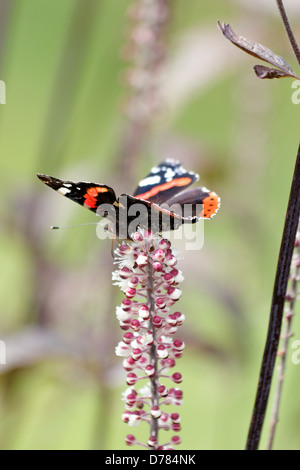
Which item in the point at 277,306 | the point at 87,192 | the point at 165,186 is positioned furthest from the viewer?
the point at 165,186

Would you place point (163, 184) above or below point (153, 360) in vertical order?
above

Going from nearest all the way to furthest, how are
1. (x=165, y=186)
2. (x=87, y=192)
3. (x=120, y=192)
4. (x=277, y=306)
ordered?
(x=277, y=306), (x=87, y=192), (x=165, y=186), (x=120, y=192)

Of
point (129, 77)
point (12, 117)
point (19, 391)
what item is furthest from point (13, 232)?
point (12, 117)

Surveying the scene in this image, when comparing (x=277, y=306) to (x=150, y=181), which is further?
(x=150, y=181)

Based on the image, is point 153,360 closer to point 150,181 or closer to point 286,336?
point 286,336

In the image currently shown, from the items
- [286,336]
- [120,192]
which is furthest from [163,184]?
[120,192]

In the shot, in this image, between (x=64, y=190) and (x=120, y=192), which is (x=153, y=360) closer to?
(x=64, y=190)

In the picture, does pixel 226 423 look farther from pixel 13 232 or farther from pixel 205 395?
pixel 13 232

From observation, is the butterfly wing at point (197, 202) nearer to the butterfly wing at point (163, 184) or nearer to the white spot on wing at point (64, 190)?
the butterfly wing at point (163, 184)
